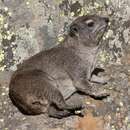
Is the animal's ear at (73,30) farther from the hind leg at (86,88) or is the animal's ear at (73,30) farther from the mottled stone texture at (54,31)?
the hind leg at (86,88)

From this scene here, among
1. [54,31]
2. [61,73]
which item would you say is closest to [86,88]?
[61,73]

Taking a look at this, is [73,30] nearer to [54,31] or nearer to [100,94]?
[54,31]

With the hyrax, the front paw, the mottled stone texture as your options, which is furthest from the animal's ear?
the front paw

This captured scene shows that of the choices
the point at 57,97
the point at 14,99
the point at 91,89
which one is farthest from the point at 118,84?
the point at 14,99

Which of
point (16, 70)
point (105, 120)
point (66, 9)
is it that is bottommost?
point (105, 120)

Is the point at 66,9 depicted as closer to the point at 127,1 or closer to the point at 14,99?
the point at 127,1

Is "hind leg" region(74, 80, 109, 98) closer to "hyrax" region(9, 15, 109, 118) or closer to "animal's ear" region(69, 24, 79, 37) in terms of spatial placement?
"hyrax" region(9, 15, 109, 118)

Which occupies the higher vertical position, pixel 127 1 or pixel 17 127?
pixel 127 1
